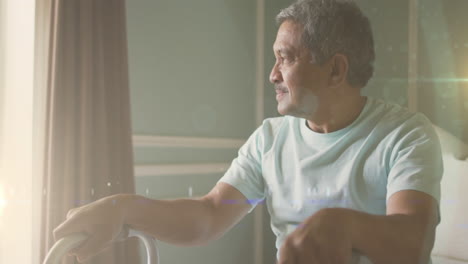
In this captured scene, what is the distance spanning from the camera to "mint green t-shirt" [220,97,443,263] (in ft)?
1.62

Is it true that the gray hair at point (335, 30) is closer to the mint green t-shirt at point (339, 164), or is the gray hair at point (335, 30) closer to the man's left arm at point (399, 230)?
the mint green t-shirt at point (339, 164)

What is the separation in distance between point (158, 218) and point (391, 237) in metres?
0.28

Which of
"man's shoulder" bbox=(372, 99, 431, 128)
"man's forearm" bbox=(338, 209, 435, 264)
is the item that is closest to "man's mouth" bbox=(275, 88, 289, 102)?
"man's shoulder" bbox=(372, 99, 431, 128)

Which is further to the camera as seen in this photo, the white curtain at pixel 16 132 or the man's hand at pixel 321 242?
the white curtain at pixel 16 132

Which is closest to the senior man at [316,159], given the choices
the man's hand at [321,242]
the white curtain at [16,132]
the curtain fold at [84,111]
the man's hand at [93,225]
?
the man's hand at [93,225]

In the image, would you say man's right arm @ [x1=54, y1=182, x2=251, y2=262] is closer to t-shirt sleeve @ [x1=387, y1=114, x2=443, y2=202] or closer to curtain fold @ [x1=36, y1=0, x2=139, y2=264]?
t-shirt sleeve @ [x1=387, y1=114, x2=443, y2=202]

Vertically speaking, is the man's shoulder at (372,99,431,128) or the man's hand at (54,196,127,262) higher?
the man's shoulder at (372,99,431,128)

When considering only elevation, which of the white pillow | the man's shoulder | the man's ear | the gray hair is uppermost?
the gray hair

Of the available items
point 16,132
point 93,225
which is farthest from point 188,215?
point 16,132

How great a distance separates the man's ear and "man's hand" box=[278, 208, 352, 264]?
0.34 metres

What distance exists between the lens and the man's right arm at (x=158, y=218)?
1.48 ft

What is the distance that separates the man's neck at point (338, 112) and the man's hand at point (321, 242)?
0.31 meters

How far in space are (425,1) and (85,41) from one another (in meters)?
0.67

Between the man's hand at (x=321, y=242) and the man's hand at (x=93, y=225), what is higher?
the man's hand at (x=321, y=242)
